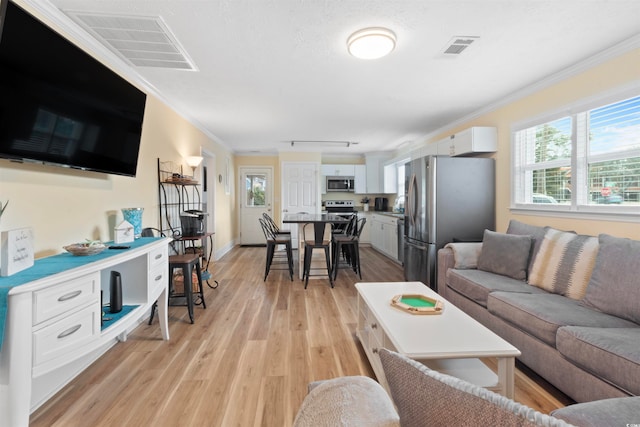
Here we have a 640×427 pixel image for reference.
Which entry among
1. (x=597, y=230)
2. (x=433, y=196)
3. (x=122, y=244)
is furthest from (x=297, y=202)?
(x=597, y=230)

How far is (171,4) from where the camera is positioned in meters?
1.82

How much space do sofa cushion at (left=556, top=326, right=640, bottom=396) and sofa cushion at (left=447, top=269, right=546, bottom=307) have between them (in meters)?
0.72

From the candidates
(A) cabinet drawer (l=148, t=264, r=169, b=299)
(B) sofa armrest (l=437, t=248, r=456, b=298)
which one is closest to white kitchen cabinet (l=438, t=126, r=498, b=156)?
(B) sofa armrest (l=437, t=248, r=456, b=298)

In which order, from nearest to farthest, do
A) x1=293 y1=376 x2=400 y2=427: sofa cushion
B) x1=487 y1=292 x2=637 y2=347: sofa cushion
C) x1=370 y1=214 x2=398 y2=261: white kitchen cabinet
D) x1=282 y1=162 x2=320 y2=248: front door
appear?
1. x1=293 y1=376 x2=400 y2=427: sofa cushion
2. x1=487 y1=292 x2=637 y2=347: sofa cushion
3. x1=370 y1=214 x2=398 y2=261: white kitchen cabinet
4. x1=282 y1=162 x2=320 y2=248: front door

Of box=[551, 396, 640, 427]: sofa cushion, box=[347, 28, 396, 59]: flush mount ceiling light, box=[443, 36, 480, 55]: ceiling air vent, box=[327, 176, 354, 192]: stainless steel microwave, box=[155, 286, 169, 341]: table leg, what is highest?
box=[443, 36, 480, 55]: ceiling air vent

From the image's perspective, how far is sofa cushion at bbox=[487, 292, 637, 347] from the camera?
1.77 m

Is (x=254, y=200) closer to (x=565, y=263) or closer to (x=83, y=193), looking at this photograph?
(x=83, y=193)

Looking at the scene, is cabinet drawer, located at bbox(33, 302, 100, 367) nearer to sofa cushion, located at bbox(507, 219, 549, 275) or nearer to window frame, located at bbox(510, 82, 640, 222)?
sofa cushion, located at bbox(507, 219, 549, 275)

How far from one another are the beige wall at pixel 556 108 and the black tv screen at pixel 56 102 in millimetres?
3983

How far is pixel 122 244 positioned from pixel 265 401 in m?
→ 1.56

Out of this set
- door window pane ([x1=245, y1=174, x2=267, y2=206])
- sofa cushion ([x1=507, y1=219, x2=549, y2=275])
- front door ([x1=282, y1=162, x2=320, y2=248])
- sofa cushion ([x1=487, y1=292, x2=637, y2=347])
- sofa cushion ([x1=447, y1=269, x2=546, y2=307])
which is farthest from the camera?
door window pane ([x1=245, y1=174, x2=267, y2=206])

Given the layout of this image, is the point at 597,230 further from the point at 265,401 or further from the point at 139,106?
the point at 139,106

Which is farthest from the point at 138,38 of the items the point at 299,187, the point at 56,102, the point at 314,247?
the point at 299,187

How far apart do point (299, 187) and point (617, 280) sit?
227 inches
